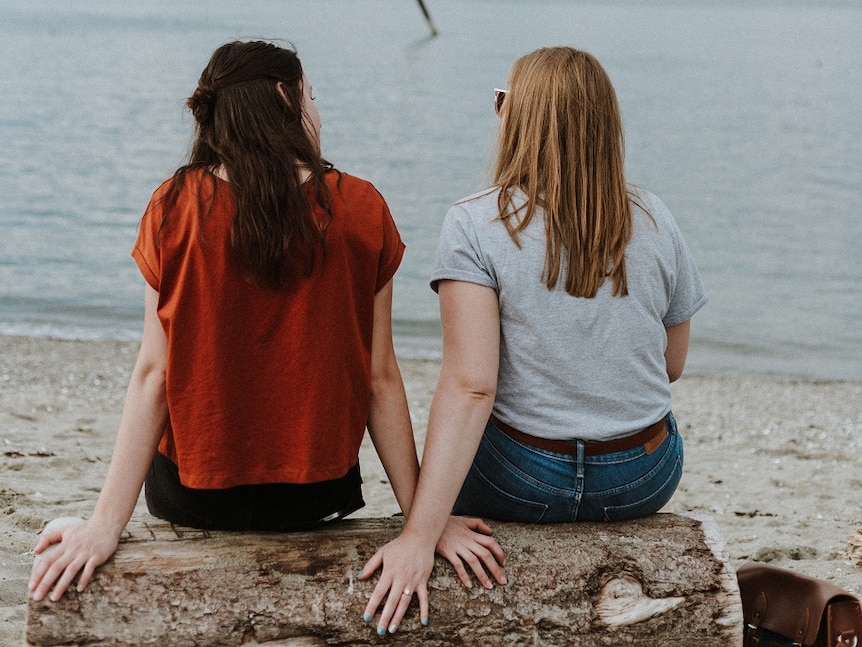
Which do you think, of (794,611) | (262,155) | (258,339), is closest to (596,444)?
(794,611)

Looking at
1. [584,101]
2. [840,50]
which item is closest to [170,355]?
[584,101]

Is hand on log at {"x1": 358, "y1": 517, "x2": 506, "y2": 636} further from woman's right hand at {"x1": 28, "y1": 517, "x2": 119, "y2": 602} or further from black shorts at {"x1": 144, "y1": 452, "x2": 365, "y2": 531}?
woman's right hand at {"x1": 28, "y1": 517, "x2": 119, "y2": 602}

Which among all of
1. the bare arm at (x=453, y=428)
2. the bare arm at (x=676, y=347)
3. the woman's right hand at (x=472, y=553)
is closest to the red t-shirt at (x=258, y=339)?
the bare arm at (x=453, y=428)

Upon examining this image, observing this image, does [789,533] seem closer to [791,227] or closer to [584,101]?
[584,101]

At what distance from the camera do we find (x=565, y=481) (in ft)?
8.18

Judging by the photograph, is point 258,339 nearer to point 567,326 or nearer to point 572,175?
point 567,326

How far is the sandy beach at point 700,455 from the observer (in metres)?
3.93

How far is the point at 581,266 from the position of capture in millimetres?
2354

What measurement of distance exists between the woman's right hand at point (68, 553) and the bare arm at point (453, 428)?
1.99 feet

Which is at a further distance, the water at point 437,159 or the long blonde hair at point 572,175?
the water at point 437,159

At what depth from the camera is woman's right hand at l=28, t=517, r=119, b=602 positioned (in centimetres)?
221

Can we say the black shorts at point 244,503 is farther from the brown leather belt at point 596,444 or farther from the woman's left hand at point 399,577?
the brown leather belt at point 596,444

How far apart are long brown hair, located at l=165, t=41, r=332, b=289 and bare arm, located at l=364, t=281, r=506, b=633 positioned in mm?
388

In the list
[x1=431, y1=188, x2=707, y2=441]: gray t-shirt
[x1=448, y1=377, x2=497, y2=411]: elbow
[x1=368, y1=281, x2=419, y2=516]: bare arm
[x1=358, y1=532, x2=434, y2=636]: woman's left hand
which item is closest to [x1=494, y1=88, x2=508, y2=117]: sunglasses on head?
[x1=431, y1=188, x2=707, y2=441]: gray t-shirt
